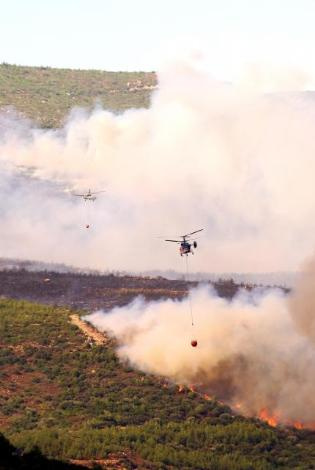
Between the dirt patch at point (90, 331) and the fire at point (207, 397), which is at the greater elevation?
the dirt patch at point (90, 331)

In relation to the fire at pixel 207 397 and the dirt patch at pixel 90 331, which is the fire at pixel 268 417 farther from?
the dirt patch at pixel 90 331

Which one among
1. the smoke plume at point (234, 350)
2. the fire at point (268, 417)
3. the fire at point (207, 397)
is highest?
the smoke plume at point (234, 350)

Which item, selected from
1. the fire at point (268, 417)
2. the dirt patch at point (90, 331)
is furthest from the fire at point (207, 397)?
the dirt patch at point (90, 331)

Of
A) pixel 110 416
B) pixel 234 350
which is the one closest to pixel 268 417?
pixel 234 350

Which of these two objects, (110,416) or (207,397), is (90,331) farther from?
(110,416)

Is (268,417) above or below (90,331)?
below

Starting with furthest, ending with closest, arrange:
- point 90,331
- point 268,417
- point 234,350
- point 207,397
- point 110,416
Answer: point 90,331, point 234,350, point 207,397, point 268,417, point 110,416

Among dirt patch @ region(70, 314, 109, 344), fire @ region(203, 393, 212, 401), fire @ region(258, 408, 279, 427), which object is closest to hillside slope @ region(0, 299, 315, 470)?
fire @ region(203, 393, 212, 401)

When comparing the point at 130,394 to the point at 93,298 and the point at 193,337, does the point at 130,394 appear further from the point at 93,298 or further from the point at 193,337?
the point at 93,298

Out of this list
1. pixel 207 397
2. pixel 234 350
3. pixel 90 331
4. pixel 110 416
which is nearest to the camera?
pixel 110 416

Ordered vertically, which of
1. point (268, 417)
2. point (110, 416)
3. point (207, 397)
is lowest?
point (268, 417)

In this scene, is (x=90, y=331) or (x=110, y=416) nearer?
(x=110, y=416)
